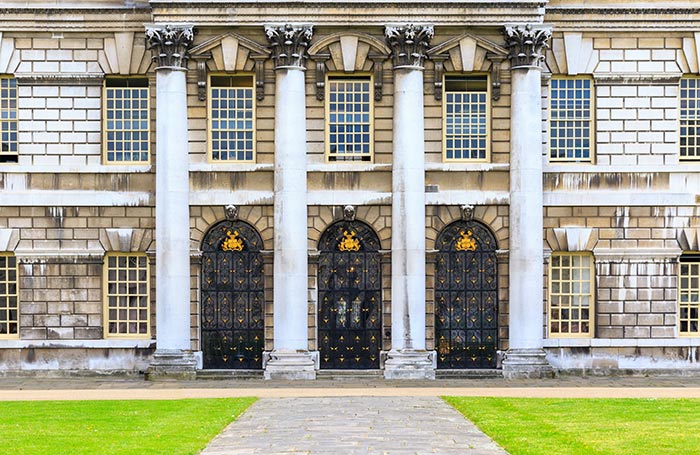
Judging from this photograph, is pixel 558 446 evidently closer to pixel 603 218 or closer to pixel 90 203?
pixel 603 218

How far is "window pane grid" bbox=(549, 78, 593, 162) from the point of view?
36.1 meters

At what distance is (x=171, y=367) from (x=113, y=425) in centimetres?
1098

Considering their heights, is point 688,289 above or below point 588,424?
above

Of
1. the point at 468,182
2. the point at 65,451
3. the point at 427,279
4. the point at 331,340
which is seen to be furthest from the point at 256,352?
the point at 65,451

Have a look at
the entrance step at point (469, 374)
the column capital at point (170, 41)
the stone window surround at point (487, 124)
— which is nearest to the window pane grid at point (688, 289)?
the entrance step at point (469, 374)

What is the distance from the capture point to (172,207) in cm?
3500

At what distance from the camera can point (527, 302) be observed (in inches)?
1375

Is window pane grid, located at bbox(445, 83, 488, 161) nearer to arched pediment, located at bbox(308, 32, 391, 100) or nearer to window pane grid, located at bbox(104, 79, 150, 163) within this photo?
arched pediment, located at bbox(308, 32, 391, 100)

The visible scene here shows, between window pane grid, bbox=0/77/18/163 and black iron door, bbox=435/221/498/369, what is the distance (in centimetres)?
1224

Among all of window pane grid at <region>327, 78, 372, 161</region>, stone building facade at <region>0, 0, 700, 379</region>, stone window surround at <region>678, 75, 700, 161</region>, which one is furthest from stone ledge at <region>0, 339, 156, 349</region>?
stone window surround at <region>678, 75, 700, 161</region>

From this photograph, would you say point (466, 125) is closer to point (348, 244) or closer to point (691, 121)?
point (348, 244)

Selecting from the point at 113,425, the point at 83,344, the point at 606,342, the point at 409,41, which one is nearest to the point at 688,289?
the point at 606,342

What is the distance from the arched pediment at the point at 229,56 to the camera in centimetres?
3503

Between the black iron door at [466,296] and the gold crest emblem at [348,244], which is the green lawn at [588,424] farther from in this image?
the gold crest emblem at [348,244]
